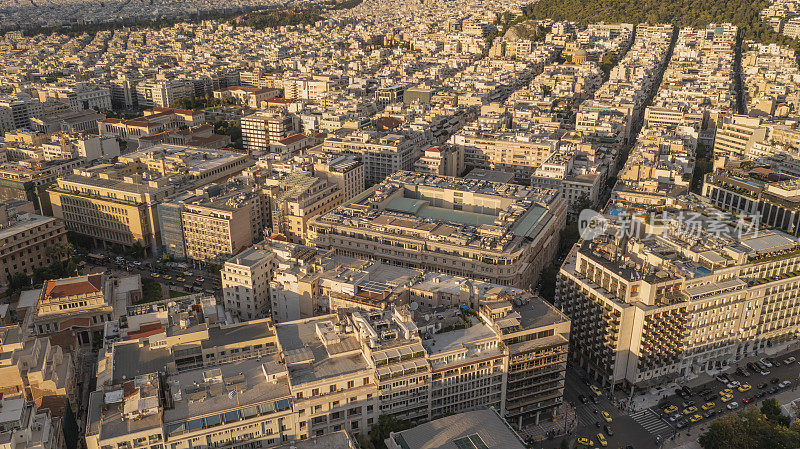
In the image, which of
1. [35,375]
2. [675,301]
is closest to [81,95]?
[35,375]

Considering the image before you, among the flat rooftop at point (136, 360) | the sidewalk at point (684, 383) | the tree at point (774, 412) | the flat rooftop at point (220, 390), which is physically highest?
the flat rooftop at point (220, 390)

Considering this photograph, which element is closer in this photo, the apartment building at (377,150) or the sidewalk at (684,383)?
the sidewalk at (684,383)

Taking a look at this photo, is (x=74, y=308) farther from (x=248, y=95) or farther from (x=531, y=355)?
(x=248, y=95)

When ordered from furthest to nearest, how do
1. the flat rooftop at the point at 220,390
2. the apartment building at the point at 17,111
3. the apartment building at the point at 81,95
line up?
the apartment building at the point at 81,95, the apartment building at the point at 17,111, the flat rooftop at the point at 220,390

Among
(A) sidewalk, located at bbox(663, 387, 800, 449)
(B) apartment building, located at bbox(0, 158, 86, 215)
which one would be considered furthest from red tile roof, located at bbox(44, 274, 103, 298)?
(A) sidewalk, located at bbox(663, 387, 800, 449)

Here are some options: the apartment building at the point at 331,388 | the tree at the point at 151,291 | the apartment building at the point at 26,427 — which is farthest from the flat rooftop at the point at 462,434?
the tree at the point at 151,291

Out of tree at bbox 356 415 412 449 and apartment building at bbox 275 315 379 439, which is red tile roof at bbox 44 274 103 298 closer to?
apartment building at bbox 275 315 379 439

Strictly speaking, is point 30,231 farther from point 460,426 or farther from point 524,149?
point 524,149

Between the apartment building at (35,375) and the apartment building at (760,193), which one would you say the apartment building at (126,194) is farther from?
the apartment building at (760,193)
